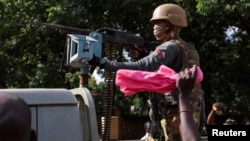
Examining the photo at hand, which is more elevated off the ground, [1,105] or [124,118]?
[1,105]

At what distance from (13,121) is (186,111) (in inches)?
30.5

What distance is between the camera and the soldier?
3.09 meters

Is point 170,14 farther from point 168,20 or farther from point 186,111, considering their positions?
point 186,111

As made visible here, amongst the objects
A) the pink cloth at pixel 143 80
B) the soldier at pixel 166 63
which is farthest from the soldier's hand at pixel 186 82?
the soldier at pixel 166 63

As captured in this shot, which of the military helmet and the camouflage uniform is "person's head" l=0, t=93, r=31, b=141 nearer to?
the camouflage uniform

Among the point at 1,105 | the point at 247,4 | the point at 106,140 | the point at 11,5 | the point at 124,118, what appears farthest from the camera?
the point at 124,118

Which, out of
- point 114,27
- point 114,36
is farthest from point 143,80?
point 114,27

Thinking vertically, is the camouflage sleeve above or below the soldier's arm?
above

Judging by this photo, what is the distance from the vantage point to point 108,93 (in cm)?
328

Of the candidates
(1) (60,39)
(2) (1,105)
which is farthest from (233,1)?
(2) (1,105)

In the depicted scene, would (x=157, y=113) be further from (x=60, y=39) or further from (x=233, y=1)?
(x=60, y=39)

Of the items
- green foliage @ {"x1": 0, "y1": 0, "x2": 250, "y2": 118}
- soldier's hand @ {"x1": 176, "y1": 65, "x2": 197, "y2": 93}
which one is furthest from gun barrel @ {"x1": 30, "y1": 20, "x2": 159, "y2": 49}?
green foliage @ {"x1": 0, "y1": 0, "x2": 250, "y2": 118}

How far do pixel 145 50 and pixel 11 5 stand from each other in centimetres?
1115

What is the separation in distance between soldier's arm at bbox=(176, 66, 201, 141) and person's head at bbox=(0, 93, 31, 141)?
69cm
